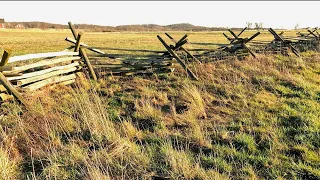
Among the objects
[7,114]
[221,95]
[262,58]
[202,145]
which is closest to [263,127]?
[202,145]

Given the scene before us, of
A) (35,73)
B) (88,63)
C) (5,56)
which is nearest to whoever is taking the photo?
(5,56)

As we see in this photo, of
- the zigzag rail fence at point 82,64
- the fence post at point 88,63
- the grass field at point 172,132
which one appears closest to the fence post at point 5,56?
the zigzag rail fence at point 82,64

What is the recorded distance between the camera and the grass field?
3.59m

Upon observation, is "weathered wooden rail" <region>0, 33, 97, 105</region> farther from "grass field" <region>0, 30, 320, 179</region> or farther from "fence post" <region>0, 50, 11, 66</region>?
"grass field" <region>0, 30, 320, 179</region>

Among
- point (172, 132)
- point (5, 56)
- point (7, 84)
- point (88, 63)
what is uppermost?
point (5, 56)

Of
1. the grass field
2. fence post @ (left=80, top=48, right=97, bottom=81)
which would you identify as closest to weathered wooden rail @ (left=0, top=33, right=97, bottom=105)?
fence post @ (left=80, top=48, right=97, bottom=81)

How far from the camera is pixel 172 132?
4781mm

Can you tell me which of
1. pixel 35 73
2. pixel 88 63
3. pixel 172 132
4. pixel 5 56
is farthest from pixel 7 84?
pixel 172 132

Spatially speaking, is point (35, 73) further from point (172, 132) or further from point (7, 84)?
point (172, 132)

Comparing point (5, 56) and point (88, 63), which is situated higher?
point (5, 56)

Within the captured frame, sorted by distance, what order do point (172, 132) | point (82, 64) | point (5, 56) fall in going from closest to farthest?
point (172, 132) → point (5, 56) → point (82, 64)

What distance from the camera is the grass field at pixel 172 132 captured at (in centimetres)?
359

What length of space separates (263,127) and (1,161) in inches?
148

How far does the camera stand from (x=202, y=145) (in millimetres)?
4316
